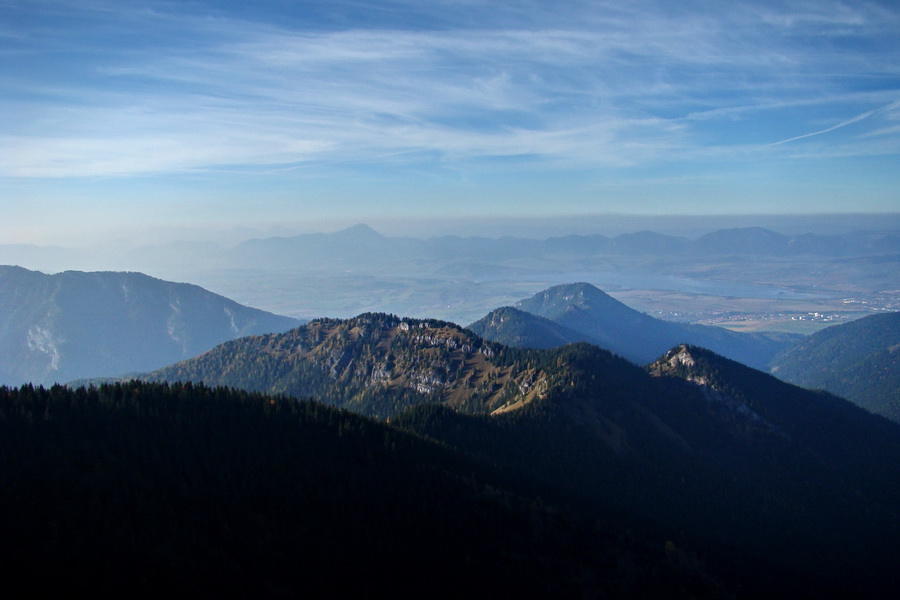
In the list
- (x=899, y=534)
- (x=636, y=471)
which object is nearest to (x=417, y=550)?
(x=636, y=471)

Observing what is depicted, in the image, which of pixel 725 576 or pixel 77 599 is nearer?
pixel 77 599

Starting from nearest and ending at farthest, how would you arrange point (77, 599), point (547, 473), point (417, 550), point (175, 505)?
point (77, 599) → point (175, 505) → point (417, 550) → point (547, 473)

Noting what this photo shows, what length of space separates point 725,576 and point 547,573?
145 feet

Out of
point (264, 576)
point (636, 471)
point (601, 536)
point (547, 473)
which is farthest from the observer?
point (636, 471)

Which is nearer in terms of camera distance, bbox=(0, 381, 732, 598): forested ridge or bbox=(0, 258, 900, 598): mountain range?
bbox=(0, 381, 732, 598): forested ridge

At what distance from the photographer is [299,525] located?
86.8 m

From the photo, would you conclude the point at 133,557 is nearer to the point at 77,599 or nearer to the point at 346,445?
the point at 77,599

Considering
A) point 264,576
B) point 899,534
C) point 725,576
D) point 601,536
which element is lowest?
point 899,534

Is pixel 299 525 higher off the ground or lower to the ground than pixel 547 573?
higher

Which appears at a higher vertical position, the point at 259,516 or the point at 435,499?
the point at 259,516

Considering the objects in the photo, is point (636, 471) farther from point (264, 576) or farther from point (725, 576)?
point (264, 576)

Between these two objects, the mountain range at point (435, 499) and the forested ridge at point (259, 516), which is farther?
the mountain range at point (435, 499)

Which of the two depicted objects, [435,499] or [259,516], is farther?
[435,499]

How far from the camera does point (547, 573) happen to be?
90.2 metres
